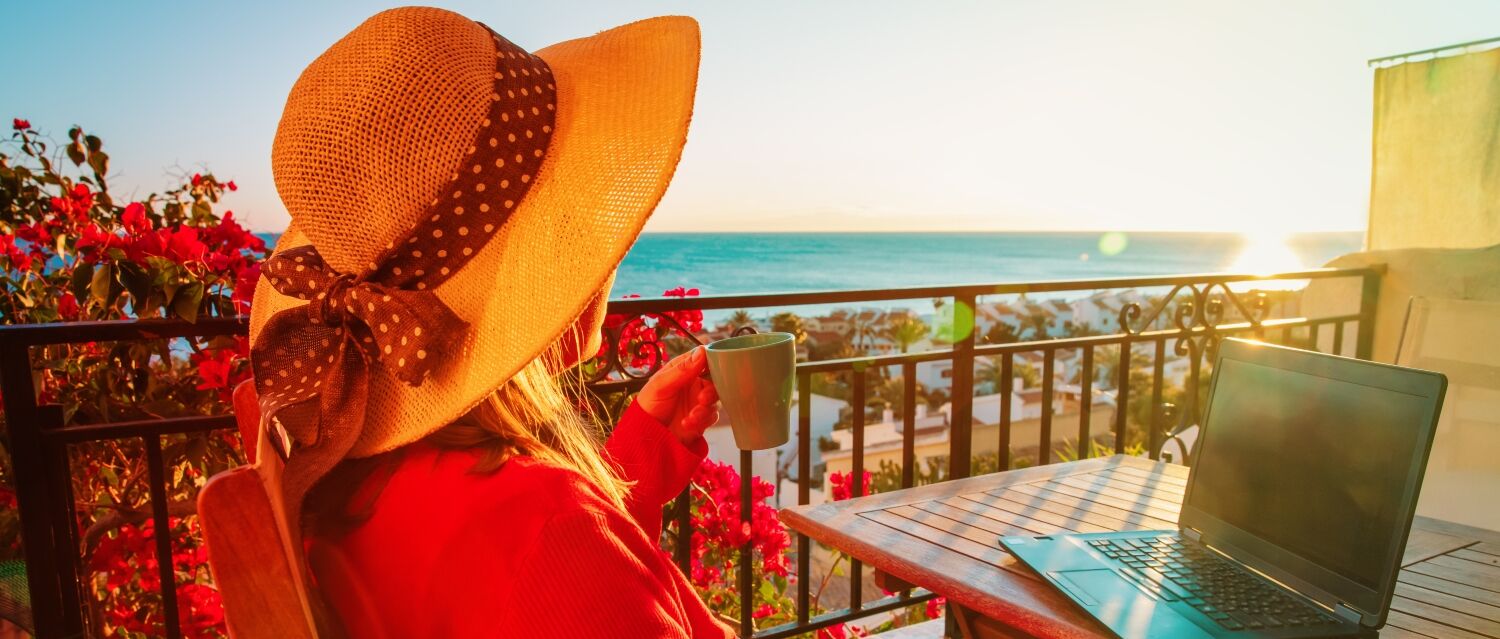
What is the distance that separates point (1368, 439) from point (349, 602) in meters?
1.15

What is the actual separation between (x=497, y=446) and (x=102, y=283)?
59.8 inches

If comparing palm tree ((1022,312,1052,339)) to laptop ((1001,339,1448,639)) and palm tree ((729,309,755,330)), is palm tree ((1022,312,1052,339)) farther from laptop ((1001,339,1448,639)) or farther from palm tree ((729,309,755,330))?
laptop ((1001,339,1448,639))

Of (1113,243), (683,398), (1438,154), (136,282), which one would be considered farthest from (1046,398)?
(1113,243)

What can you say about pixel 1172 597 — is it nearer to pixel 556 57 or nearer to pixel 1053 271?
pixel 556 57

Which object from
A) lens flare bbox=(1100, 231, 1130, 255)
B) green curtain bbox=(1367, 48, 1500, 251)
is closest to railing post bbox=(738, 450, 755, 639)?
green curtain bbox=(1367, 48, 1500, 251)

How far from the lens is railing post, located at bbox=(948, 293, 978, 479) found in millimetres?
2193

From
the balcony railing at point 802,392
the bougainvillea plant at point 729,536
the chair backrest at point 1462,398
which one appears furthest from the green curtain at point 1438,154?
the bougainvillea plant at point 729,536

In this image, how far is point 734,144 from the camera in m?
33.1

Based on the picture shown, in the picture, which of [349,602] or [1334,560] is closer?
[349,602]

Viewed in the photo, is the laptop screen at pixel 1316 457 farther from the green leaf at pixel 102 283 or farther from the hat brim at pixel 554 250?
the green leaf at pixel 102 283

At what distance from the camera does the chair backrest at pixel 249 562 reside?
0.49m

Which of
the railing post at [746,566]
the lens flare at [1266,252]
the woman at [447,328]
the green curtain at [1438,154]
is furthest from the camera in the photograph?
the lens flare at [1266,252]

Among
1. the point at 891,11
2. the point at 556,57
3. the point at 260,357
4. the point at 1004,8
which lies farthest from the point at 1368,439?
the point at 891,11

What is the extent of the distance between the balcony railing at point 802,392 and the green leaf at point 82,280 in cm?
20
